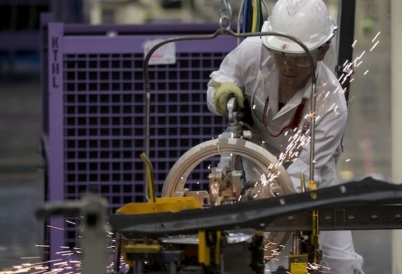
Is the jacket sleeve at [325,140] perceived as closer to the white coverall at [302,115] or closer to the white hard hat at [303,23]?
the white coverall at [302,115]

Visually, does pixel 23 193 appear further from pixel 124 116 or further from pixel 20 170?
pixel 124 116

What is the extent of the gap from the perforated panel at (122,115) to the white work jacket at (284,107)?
1476 mm

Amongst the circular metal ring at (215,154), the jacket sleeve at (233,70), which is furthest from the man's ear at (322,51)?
the circular metal ring at (215,154)

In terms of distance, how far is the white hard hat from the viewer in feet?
18.7

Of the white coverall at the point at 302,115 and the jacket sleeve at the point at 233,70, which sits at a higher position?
the jacket sleeve at the point at 233,70

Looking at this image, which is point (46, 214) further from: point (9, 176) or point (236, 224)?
point (9, 176)

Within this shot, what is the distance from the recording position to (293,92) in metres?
5.86

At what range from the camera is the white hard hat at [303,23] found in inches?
224

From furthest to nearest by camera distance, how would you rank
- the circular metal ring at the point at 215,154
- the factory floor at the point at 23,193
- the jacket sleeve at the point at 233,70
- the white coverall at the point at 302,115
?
the factory floor at the point at 23,193 < the jacket sleeve at the point at 233,70 < the white coverall at the point at 302,115 < the circular metal ring at the point at 215,154

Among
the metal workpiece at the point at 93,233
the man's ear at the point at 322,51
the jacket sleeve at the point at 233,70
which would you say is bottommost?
the metal workpiece at the point at 93,233

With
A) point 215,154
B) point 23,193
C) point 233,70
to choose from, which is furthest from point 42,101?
point 23,193

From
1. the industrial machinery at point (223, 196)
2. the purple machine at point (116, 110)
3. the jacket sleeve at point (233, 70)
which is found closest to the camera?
the industrial machinery at point (223, 196)

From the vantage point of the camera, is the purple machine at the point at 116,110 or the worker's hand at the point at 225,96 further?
the purple machine at the point at 116,110

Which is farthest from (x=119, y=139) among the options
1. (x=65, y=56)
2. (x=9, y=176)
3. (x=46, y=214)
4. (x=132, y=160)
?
(x=9, y=176)
